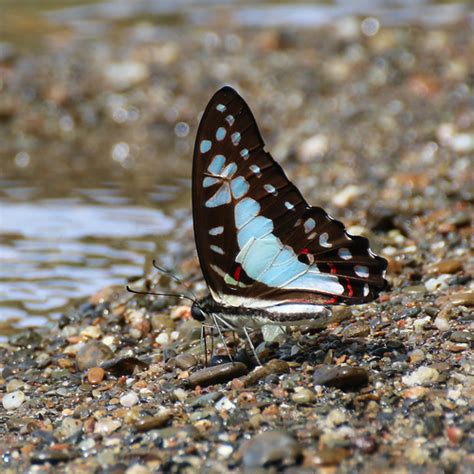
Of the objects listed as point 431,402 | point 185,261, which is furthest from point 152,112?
point 431,402

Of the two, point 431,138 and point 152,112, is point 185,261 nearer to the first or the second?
point 431,138

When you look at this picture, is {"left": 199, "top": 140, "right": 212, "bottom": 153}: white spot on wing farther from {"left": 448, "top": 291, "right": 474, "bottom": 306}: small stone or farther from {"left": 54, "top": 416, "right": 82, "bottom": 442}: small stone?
{"left": 448, "top": 291, "right": 474, "bottom": 306}: small stone

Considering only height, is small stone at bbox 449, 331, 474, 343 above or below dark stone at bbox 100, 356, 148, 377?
below

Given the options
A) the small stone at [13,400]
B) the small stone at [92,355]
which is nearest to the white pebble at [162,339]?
the small stone at [92,355]

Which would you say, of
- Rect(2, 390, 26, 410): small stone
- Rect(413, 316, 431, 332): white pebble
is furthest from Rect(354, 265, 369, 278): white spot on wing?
Rect(2, 390, 26, 410): small stone

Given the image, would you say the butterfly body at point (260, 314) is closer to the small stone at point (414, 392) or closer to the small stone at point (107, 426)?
the small stone at point (414, 392)

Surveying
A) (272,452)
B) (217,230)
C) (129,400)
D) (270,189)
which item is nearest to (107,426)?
(129,400)
